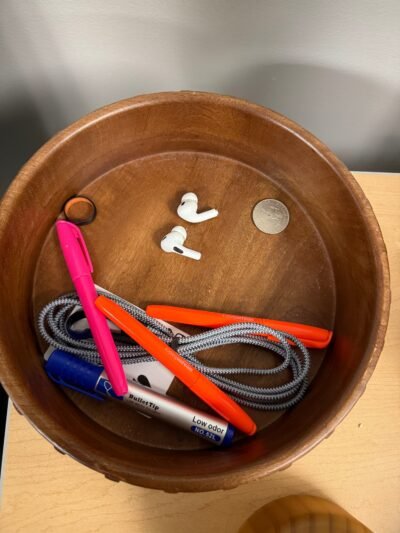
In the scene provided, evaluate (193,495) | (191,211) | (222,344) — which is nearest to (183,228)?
(191,211)

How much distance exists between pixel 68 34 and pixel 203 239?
0.88ft

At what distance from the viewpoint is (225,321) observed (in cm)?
42

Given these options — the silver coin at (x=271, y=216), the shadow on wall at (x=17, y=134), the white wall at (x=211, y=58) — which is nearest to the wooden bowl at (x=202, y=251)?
the silver coin at (x=271, y=216)

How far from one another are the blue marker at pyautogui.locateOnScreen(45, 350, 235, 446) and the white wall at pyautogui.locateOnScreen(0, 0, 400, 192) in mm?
341

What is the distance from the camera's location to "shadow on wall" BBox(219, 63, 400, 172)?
1.81 ft

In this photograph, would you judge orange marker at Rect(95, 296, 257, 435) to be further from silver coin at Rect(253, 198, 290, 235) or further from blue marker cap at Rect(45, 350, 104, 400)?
silver coin at Rect(253, 198, 290, 235)

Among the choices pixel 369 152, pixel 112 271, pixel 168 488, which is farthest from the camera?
pixel 369 152

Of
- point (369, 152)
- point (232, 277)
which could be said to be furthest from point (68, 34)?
point (369, 152)

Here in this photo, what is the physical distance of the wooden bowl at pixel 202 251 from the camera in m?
0.37

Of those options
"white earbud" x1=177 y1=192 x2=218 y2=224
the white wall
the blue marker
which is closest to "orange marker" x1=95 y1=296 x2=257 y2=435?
the blue marker

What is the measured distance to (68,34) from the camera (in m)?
0.50

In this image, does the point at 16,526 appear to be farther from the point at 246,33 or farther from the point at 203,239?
the point at 246,33

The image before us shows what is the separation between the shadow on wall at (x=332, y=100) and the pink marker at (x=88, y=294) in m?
0.28

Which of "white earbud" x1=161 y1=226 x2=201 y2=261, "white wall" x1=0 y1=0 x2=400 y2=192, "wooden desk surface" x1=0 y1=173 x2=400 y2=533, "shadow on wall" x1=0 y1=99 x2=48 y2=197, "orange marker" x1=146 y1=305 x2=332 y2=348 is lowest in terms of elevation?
"wooden desk surface" x1=0 y1=173 x2=400 y2=533
